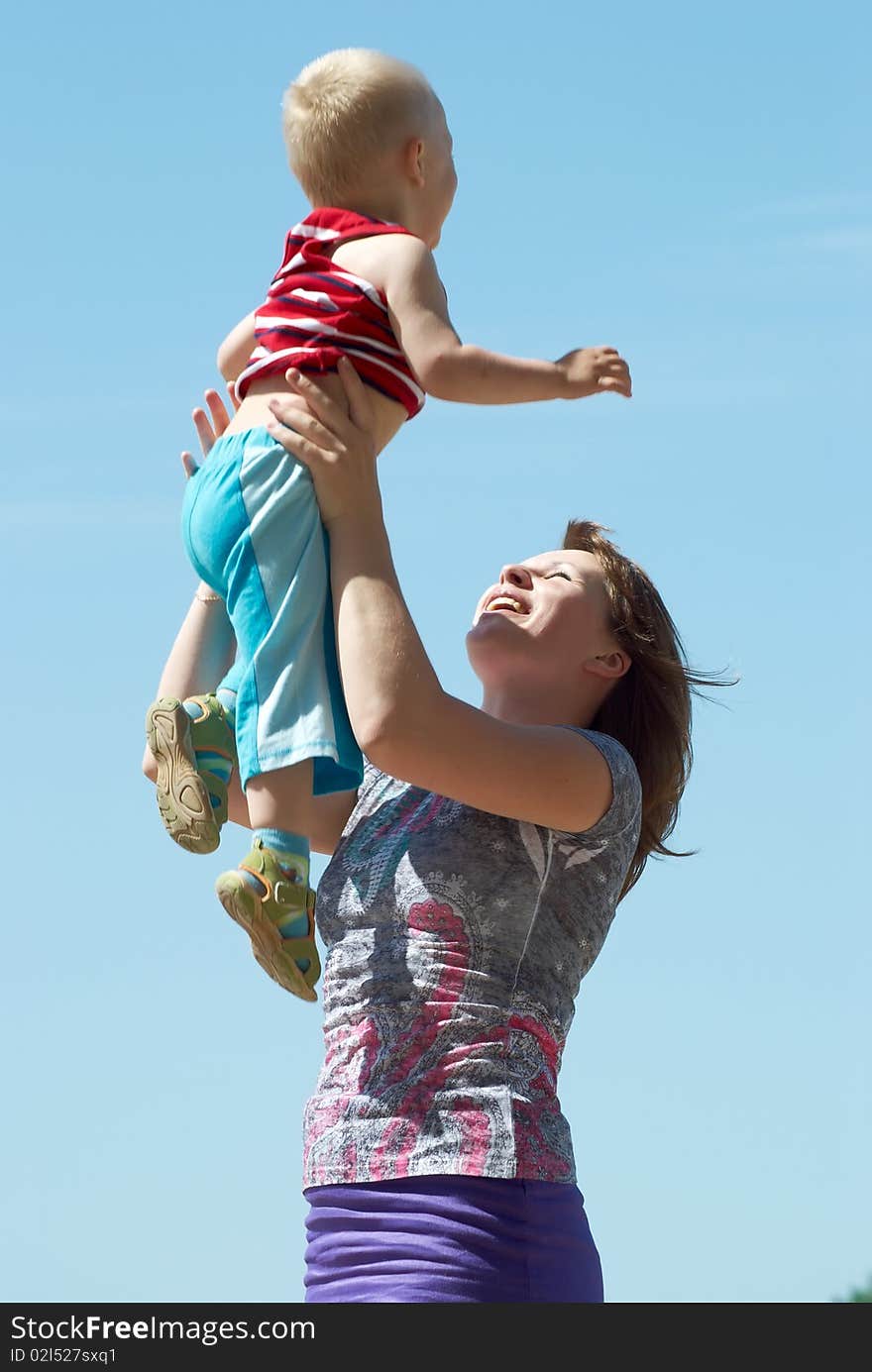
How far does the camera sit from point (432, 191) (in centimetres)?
359

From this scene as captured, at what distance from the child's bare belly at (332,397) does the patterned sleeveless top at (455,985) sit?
2.64ft

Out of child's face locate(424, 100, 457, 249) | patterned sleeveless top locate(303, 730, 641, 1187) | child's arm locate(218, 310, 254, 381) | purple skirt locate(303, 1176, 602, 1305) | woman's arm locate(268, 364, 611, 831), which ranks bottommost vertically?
purple skirt locate(303, 1176, 602, 1305)

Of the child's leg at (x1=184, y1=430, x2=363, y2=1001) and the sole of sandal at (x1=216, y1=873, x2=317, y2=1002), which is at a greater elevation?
the child's leg at (x1=184, y1=430, x2=363, y2=1001)

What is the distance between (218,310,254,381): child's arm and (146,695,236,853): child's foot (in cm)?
83

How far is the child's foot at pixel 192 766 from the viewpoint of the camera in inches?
133

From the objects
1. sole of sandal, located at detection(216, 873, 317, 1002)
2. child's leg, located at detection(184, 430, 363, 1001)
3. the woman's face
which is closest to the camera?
sole of sandal, located at detection(216, 873, 317, 1002)

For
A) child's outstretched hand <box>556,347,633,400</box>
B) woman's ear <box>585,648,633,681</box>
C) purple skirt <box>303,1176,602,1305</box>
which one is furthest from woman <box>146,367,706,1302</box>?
child's outstretched hand <box>556,347,633,400</box>

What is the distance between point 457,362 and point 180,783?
3.43ft

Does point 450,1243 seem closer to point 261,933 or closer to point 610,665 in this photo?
point 261,933

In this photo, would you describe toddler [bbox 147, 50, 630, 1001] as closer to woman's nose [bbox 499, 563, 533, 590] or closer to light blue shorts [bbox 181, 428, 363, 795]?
light blue shorts [bbox 181, 428, 363, 795]

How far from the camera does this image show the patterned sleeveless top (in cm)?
310

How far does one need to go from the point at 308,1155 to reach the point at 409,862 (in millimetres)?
625

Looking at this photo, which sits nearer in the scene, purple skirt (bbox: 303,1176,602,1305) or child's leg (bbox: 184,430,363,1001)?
purple skirt (bbox: 303,1176,602,1305)
